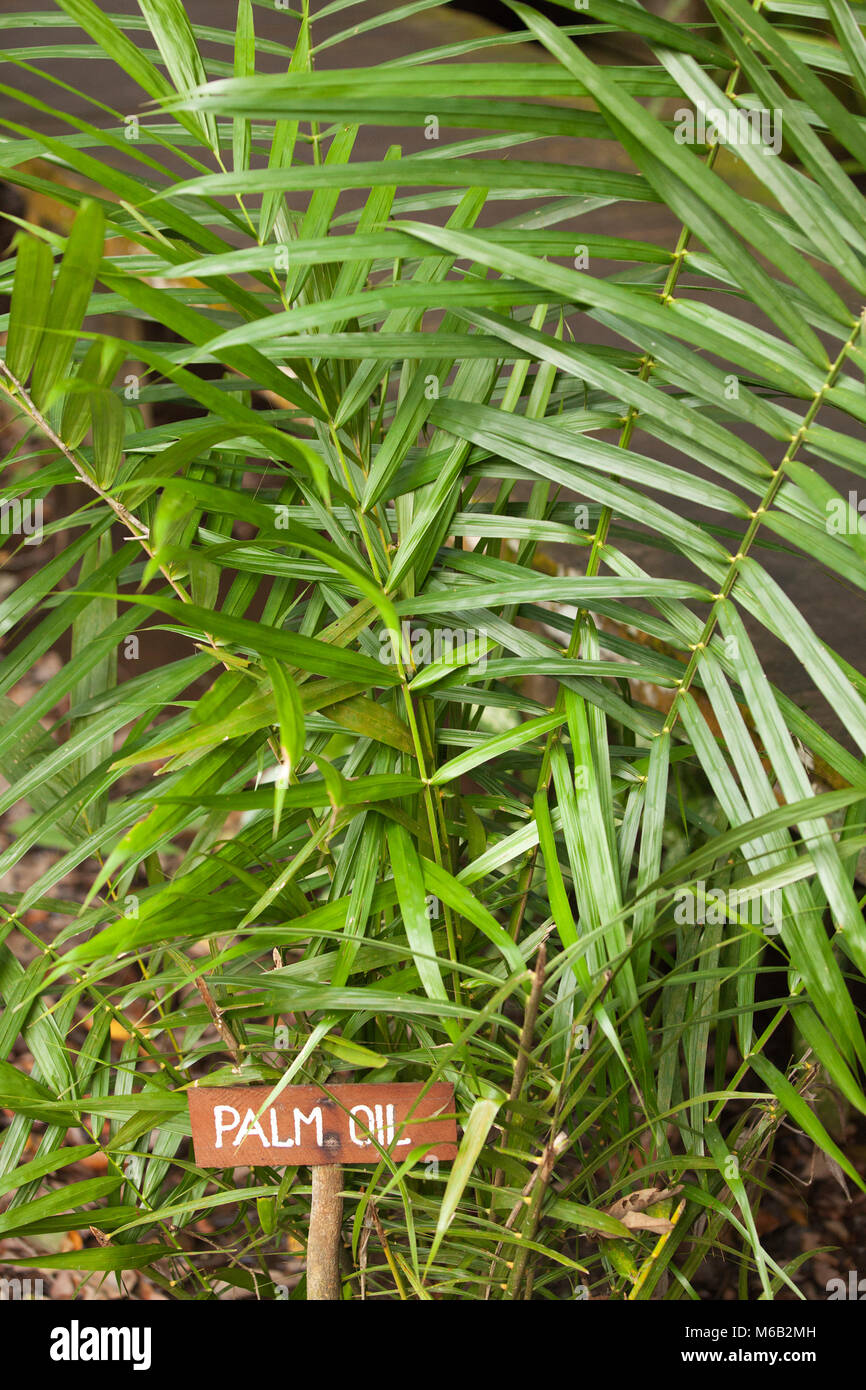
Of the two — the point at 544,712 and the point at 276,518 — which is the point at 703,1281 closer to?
the point at 544,712

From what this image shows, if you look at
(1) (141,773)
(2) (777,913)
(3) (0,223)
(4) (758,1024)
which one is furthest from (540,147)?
(2) (777,913)

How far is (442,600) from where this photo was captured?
21.0 inches

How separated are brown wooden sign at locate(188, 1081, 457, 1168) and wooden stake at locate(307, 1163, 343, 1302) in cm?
4

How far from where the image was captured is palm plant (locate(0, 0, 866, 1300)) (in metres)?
0.44

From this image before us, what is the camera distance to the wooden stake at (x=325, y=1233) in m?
0.60

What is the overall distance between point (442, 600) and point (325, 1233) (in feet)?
1.27

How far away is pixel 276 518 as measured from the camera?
521 mm

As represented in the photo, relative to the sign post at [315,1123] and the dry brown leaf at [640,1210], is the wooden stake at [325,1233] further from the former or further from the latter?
the dry brown leaf at [640,1210]

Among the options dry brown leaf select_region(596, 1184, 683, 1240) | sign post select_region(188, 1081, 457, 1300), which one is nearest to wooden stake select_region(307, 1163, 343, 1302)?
sign post select_region(188, 1081, 457, 1300)

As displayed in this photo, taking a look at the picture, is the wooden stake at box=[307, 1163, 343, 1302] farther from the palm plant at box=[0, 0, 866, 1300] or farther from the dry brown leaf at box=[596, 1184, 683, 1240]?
the dry brown leaf at box=[596, 1184, 683, 1240]

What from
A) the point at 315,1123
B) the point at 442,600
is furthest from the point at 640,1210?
the point at 442,600

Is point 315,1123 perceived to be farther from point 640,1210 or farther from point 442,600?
point 442,600

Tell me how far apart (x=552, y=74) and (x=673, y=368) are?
0.14 meters

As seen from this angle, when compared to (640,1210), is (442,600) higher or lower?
higher
